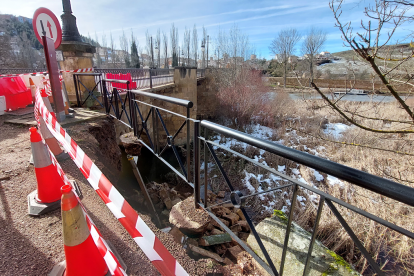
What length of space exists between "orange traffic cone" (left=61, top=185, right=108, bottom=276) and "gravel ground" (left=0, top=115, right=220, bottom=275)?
354mm

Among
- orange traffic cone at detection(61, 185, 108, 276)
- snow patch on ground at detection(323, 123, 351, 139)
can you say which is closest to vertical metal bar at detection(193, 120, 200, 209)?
orange traffic cone at detection(61, 185, 108, 276)

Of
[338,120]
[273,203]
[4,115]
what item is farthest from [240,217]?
[338,120]

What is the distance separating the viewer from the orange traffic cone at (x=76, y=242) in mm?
1313

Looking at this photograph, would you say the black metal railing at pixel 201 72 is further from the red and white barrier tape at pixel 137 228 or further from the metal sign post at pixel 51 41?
the red and white barrier tape at pixel 137 228

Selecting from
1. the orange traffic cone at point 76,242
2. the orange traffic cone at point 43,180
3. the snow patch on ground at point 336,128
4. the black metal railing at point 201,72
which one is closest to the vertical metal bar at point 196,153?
the orange traffic cone at point 76,242

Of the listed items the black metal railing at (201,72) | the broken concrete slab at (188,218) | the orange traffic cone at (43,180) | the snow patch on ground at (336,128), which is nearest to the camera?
the orange traffic cone at (43,180)

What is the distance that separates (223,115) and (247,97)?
2615 mm

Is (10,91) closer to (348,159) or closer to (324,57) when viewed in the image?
(324,57)

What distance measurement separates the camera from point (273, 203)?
7.07 metres

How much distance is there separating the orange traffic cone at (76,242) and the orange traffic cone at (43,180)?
1004 mm

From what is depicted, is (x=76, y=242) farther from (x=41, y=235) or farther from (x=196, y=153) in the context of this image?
(x=196, y=153)

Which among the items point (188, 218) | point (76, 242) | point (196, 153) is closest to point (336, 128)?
point (188, 218)

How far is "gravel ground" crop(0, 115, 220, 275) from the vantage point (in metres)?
1.68

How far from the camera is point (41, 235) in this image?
1915mm
